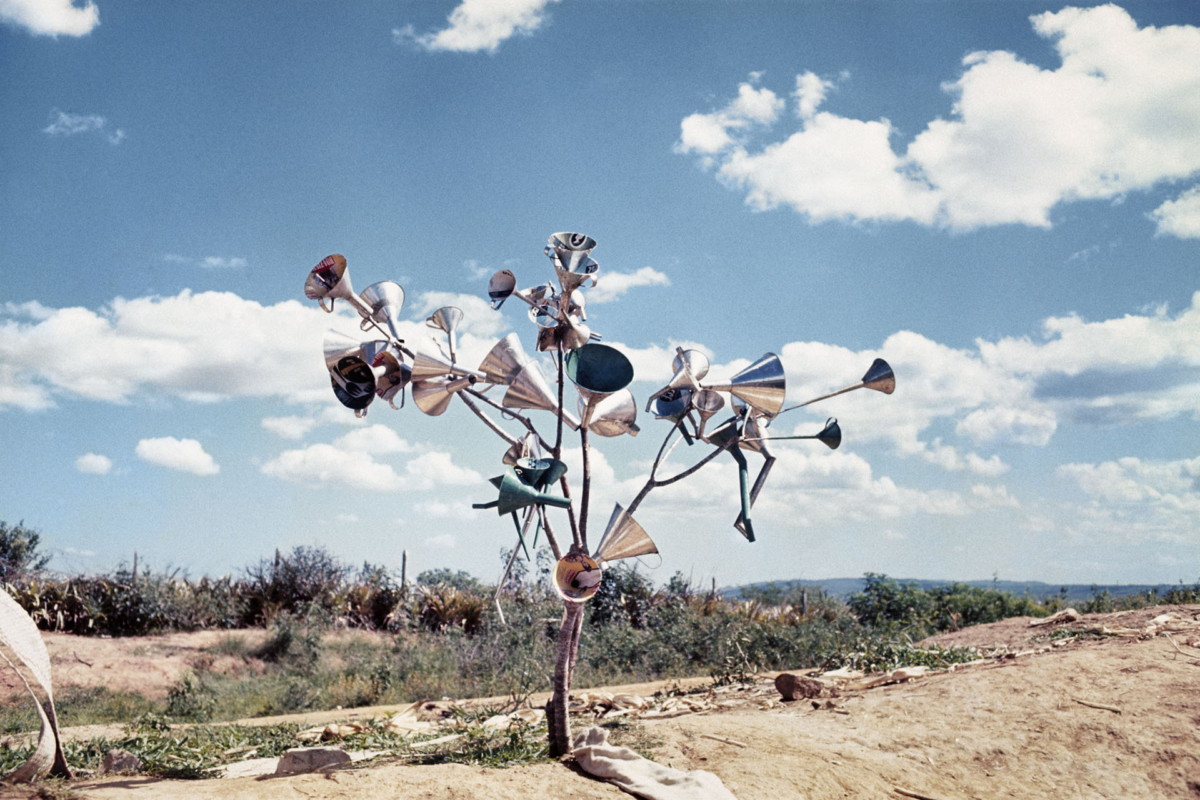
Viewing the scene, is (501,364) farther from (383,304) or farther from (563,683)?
(563,683)

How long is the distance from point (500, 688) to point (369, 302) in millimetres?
7369

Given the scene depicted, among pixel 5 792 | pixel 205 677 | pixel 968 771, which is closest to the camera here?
pixel 5 792

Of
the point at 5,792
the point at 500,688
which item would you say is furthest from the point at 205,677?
the point at 5,792

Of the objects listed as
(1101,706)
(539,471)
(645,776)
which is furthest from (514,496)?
(1101,706)

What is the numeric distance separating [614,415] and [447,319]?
3.41 ft

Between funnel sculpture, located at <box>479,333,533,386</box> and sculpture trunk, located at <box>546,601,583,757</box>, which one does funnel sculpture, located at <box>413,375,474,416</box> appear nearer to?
funnel sculpture, located at <box>479,333,533,386</box>

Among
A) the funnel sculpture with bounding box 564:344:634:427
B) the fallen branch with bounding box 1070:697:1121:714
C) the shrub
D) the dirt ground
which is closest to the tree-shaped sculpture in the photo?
the funnel sculpture with bounding box 564:344:634:427

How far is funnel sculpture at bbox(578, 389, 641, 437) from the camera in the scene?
4320 mm

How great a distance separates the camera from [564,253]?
4.26 metres

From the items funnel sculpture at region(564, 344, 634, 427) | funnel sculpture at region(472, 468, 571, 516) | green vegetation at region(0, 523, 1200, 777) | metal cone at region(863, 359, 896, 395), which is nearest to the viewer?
funnel sculpture at region(472, 468, 571, 516)

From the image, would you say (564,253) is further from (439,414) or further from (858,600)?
(858,600)

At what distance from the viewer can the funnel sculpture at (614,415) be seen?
4.32 meters

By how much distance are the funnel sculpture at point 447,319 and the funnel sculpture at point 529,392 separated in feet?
1.58

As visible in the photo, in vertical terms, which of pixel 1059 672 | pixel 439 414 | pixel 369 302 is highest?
pixel 369 302
